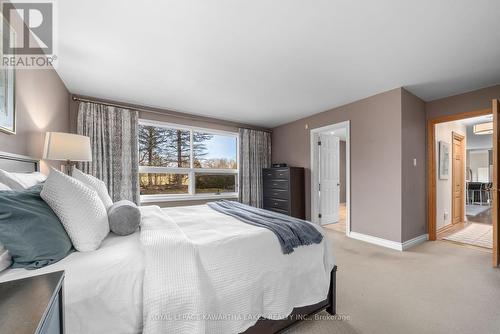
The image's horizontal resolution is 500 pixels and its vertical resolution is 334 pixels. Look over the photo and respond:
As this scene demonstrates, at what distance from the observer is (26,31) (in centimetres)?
184

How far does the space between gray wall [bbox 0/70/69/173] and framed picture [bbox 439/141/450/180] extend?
591 cm

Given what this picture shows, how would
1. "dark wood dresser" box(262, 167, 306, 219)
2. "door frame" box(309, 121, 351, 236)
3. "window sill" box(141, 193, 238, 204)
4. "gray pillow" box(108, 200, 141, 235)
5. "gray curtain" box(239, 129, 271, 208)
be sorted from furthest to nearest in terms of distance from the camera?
"gray curtain" box(239, 129, 271, 208) → "dark wood dresser" box(262, 167, 306, 219) → "window sill" box(141, 193, 238, 204) → "door frame" box(309, 121, 351, 236) → "gray pillow" box(108, 200, 141, 235)

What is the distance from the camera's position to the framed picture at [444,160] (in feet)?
13.1

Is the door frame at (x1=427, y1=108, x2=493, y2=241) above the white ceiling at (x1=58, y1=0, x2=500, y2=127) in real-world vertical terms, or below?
below

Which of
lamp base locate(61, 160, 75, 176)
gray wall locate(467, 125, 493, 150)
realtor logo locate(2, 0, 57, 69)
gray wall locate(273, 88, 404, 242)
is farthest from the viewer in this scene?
gray wall locate(467, 125, 493, 150)

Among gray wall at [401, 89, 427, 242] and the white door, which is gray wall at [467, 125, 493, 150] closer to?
gray wall at [401, 89, 427, 242]

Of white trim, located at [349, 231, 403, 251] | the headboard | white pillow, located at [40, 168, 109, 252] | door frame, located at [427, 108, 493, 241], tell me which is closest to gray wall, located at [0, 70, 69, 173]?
the headboard

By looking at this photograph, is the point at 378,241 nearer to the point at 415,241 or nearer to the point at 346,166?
the point at 415,241

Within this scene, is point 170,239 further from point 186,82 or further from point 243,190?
point 243,190

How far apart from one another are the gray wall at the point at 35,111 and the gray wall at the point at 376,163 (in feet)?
13.9

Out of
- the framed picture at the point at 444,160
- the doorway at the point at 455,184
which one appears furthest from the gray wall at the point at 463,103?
the framed picture at the point at 444,160

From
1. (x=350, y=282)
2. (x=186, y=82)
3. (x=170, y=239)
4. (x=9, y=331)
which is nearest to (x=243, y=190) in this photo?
(x=186, y=82)

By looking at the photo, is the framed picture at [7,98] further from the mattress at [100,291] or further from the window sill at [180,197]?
the window sill at [180,197]

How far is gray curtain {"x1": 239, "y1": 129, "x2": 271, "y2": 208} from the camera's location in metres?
4.98
